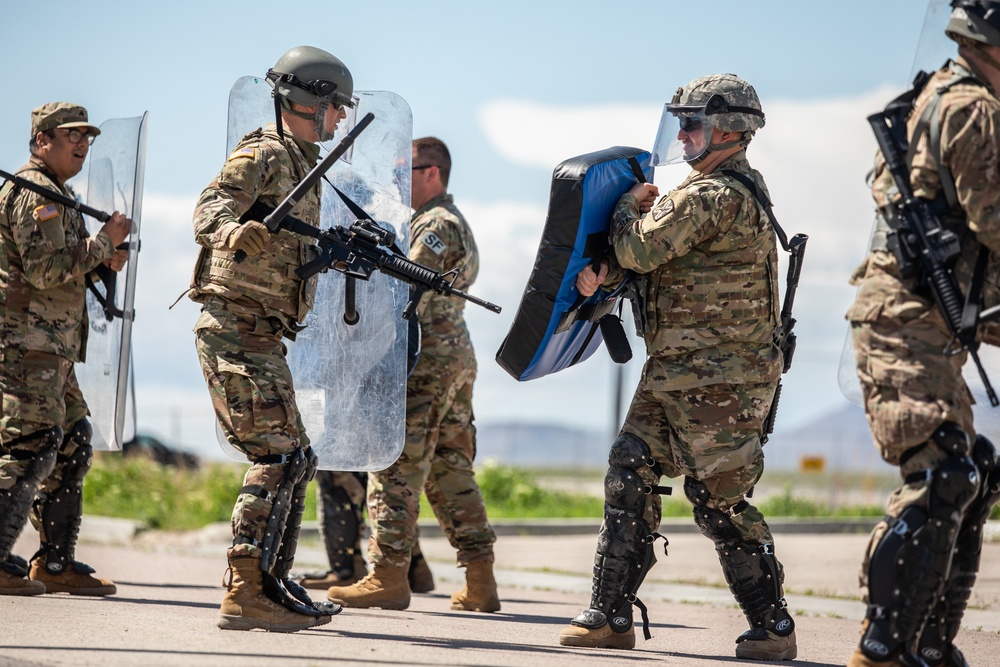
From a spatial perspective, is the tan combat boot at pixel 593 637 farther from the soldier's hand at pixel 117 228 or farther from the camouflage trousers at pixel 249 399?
the soldier's hand at pixel 117 228

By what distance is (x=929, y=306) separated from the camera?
410 centimetres

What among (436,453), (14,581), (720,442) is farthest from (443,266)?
(14,581)

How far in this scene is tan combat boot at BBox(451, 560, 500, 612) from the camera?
6828mm

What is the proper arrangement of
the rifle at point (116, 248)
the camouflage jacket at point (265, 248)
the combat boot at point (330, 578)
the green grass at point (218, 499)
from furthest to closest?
the green grass at point (218, 499) → the combat boot at point (330, 578) → the rifle at point (116, 248) → the camouflage jacket at point (265, 248)

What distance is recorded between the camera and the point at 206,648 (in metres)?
4.52

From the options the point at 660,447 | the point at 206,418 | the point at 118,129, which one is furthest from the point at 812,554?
the point at 206,418

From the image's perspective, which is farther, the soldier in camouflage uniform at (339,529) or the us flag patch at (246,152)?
the soldier in camouflage uniform at (339,529)

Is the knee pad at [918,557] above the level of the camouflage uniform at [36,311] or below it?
below

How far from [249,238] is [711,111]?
1.87m

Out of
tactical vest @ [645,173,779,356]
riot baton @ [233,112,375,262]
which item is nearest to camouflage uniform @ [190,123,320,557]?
riot baton @ [233,112,375,262]

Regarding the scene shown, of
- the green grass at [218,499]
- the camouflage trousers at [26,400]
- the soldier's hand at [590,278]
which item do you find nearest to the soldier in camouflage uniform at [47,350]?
the camouflage trousers at [26,400]

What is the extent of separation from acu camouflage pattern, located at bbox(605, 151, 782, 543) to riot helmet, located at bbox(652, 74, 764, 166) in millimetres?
135

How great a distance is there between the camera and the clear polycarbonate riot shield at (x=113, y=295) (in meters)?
6.67

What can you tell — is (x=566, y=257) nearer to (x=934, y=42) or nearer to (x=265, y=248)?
(x=265, y=248)
